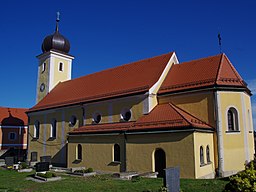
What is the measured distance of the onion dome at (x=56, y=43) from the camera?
115 ft

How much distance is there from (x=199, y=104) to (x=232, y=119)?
2.50 meters

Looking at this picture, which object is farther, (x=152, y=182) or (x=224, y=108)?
(x=224, y=108)

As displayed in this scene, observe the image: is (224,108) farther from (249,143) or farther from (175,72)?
(175,72)

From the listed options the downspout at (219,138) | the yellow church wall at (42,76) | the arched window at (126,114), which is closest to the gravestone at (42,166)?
the arched window at (126,114)

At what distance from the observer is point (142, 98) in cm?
2106

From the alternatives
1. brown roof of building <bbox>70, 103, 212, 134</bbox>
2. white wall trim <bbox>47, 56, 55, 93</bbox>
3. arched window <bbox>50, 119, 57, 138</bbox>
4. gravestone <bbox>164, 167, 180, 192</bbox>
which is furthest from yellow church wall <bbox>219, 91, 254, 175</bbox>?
white wall trim <bbox>47, 56, 55, 93</bbox>

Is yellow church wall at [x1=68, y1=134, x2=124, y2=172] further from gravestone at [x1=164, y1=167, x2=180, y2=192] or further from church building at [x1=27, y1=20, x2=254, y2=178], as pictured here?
gravestone at [x1=164, y1=167, x2=180, y2=192]

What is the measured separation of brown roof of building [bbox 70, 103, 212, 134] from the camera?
16.8 m

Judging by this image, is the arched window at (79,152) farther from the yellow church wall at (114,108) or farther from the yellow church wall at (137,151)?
the yellow church wall at (114,108)

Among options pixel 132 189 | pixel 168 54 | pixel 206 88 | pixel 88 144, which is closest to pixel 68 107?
pixel 88 144

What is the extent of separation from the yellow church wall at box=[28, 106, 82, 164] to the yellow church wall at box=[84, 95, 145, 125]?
1.61m

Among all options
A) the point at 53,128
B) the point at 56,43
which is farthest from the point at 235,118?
the point at 56,43

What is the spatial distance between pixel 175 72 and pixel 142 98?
396 centimetres

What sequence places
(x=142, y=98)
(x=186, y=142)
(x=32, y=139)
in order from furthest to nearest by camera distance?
(x=32, y=139)
(x=142, y=98)
(x=186, y=142)
